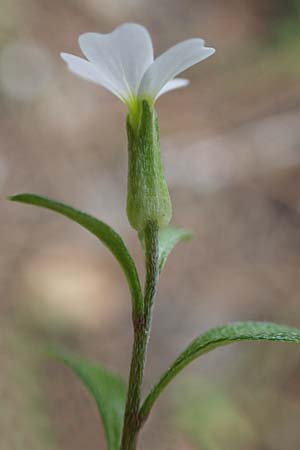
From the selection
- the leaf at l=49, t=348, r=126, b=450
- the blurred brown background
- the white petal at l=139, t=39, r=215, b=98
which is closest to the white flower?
the white petal at l=139, t=39, r=215, b=98

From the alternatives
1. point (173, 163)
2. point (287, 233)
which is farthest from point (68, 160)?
point (287, 233)

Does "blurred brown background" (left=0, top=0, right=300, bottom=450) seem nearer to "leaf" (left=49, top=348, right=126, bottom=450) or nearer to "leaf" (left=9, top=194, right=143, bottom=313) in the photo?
"leaf" (left=49, top=348, right=126, bottom=450)

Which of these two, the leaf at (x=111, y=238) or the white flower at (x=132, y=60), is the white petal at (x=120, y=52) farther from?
the leaf at (x=111, y=238)

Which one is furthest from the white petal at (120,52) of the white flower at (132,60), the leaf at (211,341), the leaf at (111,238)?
the leaf at (211,341)

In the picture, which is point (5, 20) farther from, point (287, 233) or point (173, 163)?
point (287, 233)

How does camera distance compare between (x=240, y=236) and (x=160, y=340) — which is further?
(x=240, y=236)
